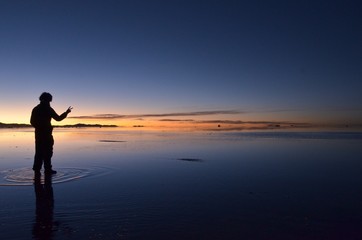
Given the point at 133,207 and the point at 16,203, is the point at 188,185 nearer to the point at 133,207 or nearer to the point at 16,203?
the point at 133,207

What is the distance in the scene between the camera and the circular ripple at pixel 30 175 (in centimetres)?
814

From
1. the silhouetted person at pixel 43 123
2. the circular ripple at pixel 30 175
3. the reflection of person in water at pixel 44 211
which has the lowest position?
the reflection of person in water at pixel 44 211

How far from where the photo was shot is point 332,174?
9.42m

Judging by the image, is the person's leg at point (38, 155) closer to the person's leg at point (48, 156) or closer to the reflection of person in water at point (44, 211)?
the person's leg at point (48, 156)

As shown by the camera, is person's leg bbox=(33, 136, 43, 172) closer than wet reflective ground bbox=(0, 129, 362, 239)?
No

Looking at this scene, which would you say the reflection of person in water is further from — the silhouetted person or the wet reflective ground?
the silhouetted person

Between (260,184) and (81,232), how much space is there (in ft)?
15.5

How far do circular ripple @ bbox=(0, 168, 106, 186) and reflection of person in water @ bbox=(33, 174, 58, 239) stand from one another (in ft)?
1.14

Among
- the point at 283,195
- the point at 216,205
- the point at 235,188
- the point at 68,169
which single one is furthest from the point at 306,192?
the point at 68,169

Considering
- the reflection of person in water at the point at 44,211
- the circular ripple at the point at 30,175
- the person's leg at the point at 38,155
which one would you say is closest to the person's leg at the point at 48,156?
the person's leg at the point at 38,155

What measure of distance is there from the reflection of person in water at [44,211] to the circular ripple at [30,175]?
349 mm

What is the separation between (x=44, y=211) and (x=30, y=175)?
4145 mm

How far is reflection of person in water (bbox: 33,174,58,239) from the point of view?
14.7 feet

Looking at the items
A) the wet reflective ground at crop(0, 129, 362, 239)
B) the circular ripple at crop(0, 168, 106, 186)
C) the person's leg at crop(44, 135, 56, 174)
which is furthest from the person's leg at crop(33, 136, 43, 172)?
the wet reflective ground at crop(0, 129, 362, 239)
